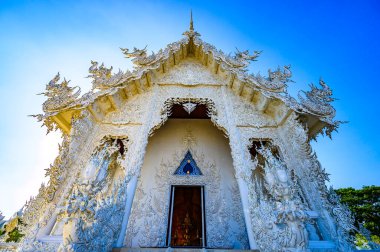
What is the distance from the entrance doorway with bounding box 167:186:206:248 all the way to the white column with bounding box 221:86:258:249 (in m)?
2.89

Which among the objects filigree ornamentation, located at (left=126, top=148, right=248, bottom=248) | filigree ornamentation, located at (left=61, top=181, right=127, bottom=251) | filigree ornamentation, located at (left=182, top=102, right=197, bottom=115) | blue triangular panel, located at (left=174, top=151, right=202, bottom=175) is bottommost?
filigree ornamentation, located at (left=61, top=181, right=127, bottom=251)

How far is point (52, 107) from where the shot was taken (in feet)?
13.4

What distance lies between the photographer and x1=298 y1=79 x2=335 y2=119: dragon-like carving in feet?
14.0

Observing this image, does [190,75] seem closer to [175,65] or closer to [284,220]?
[175,65]

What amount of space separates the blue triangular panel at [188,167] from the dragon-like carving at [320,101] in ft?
10.4

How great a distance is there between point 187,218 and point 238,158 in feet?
14.0

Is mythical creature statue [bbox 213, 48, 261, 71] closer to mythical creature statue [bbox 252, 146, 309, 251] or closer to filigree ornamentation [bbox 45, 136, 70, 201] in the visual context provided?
mythical creature statue [bbox 252, 146, 309, 251]

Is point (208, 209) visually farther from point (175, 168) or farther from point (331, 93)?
point (331, 93)

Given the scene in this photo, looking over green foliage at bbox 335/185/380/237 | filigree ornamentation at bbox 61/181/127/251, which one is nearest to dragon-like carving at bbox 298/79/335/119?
filigree ornamentation at bbox 61/181/127/251

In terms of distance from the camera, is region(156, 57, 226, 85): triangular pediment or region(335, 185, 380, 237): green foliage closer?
region(156, 57, 226, 85): triangular pediment

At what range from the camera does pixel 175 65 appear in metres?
6.06

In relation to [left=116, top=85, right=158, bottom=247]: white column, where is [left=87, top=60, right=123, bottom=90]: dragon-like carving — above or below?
above

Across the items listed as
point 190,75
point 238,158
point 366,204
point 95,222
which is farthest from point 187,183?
point 366,204

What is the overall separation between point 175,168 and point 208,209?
1416mm
